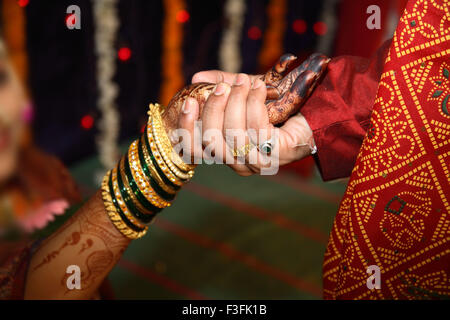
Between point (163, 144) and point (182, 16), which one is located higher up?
point (182, 16)

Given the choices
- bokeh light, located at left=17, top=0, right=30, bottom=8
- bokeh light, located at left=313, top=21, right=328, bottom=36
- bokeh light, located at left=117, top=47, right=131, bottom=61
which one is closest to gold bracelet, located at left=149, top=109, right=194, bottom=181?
bokeh light, located at left=17, top=0, right=30, bottom=8

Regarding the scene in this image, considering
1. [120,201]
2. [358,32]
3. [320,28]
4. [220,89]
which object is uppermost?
[320,28]

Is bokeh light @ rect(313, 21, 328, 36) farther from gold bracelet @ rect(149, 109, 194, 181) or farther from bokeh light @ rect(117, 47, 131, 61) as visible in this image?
gold bracelet @ rect(149, 109, 194, 181)

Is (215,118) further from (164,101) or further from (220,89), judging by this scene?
(164,101)

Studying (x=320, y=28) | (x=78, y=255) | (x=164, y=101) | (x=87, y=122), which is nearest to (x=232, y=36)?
(x=164, y=101)

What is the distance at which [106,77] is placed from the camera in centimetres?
249

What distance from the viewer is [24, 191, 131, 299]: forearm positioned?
893 mm

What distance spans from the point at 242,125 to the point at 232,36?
8.39 ft

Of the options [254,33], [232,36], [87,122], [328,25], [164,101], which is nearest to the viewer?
[87,122]

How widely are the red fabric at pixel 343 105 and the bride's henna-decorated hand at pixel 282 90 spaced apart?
0.05 meters

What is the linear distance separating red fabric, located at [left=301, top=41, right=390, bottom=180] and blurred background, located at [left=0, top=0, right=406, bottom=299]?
116 cm

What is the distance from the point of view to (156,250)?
211 cm

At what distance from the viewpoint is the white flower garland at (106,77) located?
229 cm
